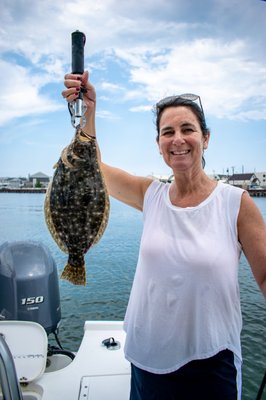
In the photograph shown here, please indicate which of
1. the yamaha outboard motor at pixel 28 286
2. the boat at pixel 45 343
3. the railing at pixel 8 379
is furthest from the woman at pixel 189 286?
the yamaha outboard motor at pixel 28 286

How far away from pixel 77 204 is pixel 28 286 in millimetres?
2603

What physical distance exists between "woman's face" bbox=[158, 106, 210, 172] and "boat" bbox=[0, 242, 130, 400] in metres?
2.20

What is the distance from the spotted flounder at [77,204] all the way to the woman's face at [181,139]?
1.72 feet

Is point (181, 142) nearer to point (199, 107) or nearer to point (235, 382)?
point (199, 107)

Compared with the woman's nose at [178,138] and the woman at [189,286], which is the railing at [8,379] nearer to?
the woman at [189,286]

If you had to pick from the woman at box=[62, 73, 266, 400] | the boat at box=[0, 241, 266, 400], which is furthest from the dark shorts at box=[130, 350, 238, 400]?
the boat at box=[0, 241, 266, 400]

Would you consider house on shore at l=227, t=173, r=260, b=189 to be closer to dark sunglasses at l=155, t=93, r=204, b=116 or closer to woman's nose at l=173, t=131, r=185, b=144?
dark sunglasses at l=155, t=93, r=204, b=116

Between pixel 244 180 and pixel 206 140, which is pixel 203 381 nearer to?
pixel 206 140

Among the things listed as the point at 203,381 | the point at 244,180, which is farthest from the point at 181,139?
the point at 244,180

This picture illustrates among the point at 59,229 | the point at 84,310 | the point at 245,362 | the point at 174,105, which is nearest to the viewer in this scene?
the point at 59,229

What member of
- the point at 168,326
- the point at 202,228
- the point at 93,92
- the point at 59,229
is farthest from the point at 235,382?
the point at 93,92

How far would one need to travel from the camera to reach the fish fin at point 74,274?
6.43 feet

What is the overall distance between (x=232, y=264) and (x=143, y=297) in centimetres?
60

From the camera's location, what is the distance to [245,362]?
7086mm
